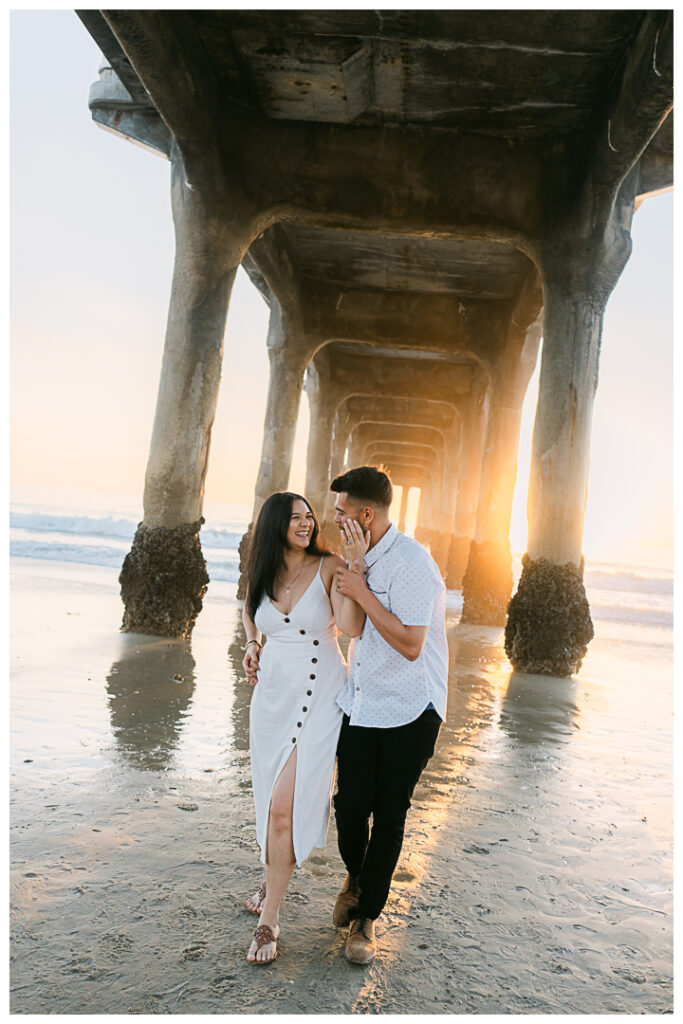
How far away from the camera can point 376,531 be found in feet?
9.82

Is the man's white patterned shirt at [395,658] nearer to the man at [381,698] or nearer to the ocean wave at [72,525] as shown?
the man at [381,698]

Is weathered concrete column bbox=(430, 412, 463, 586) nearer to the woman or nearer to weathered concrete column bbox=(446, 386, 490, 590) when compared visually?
weathered concrete column bbox=(446, 386, 490, 590)

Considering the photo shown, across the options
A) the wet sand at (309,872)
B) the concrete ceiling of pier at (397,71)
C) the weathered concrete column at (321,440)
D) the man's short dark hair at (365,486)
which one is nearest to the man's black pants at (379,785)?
the wet sand at (309,872)

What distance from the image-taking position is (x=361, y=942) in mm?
2635

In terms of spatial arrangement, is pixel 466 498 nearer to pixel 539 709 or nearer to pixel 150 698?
pixel 539 709

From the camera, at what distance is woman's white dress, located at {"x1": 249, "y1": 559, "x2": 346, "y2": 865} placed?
111 inches

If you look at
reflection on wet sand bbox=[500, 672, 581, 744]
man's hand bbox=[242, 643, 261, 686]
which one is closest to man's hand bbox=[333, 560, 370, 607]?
man's hand bbox=[242, 643, 261, 686]

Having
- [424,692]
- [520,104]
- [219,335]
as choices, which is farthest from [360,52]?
[424,692]

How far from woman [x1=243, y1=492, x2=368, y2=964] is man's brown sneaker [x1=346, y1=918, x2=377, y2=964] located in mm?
259

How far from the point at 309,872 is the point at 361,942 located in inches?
29.5

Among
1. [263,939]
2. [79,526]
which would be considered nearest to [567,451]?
[263,939]

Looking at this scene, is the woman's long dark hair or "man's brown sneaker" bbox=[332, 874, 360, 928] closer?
"man's brown sneaker" bbox=[332, 874, 360, 928]

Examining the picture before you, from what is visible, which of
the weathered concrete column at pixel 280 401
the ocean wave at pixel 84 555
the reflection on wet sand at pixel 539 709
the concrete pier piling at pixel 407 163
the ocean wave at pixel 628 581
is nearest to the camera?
the reflection on wet sand at pixel 539 709

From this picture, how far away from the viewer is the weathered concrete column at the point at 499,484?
13648 mm
